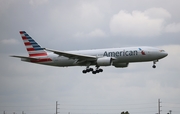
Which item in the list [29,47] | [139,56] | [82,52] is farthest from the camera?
[29,47]

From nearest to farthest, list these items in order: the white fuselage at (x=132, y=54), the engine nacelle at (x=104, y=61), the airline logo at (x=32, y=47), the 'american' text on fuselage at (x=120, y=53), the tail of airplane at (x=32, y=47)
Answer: the 'american' text on fuselage at (x=120, y=53) < the white fuselage at (x=132, y=54) < the engine nacelle at (x=104, y=61) < the airline logo at (x=32, y=47) < the tail of airplane at (x=32, y=47)

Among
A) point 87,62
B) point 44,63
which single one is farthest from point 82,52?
point 44,63

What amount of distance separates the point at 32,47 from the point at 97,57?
58.0 ft

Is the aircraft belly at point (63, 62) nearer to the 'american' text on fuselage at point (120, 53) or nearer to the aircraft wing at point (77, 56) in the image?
the aircraft wing at point (77, 56)

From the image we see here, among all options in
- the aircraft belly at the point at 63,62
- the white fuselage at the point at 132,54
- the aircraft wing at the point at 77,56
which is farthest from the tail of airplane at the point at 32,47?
the white fuselage at the point at 132,54

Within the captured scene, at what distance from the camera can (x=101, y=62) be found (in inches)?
4067

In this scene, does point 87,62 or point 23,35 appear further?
point 23,35

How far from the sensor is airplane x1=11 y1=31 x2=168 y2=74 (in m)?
102

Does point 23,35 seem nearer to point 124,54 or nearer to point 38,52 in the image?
point 38,52

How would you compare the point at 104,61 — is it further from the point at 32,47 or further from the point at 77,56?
the point at 32,47

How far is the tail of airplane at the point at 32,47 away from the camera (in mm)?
114250

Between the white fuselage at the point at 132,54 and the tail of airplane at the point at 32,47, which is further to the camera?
the tail of airplane at the point at 32,47

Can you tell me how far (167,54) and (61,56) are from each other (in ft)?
67.4

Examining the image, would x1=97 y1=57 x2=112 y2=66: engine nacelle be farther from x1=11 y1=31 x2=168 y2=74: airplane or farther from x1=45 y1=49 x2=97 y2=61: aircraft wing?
x1=45 y1=49 x2=97 y2=61: aircraft wing
